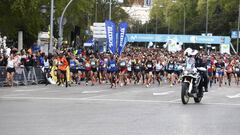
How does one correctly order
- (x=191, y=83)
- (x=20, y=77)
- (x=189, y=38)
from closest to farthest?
(x=191, y=83) → (x=20, y=77) → (x=189, y=38)

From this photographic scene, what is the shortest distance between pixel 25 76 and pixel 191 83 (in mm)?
14616

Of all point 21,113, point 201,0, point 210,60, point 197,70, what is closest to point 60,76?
point 210,60

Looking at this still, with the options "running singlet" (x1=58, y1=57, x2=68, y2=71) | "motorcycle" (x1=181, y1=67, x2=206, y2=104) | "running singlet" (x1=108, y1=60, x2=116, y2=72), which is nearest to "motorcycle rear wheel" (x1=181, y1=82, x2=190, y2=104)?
"motorcycle" (x1=181, y1=67, x2=206, y2=104)

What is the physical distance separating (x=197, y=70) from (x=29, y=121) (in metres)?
7.86

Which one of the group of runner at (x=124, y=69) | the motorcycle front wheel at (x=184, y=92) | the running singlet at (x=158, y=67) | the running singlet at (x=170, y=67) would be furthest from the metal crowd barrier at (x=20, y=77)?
the motorcycle front wheel at (x=184, y=92)

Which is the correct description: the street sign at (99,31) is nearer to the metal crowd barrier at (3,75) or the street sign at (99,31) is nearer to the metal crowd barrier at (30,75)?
the metal crowd barrier at (30,75)

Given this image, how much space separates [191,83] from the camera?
19.4 metres

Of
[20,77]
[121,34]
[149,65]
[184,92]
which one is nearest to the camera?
[184,92]

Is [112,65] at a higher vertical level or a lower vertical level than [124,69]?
higher

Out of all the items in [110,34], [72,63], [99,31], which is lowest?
[72,63]

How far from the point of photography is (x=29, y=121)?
13.5 metres

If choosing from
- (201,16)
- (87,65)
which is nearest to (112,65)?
(87,65)

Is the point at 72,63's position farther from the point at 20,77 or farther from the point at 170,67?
the point at 170,67

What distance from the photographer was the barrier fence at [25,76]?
98.3 ft
